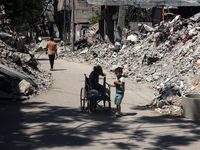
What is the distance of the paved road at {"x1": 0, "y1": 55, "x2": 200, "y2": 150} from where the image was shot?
564 cm

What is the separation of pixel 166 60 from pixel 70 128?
9557 mm

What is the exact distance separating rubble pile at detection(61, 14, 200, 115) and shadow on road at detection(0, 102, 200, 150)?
145 centimetres

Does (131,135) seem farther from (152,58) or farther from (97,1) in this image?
Result: (97,1)

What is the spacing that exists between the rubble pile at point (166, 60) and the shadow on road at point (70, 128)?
145 centimetres

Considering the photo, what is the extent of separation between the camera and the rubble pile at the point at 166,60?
9258mm

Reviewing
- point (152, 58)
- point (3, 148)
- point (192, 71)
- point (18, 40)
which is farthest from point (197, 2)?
point (3, 148)

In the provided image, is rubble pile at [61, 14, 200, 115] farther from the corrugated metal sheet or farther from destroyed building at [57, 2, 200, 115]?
the corrugated metal sheet

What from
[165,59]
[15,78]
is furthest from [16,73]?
[165,59]

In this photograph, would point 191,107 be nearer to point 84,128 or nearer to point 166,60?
point 84,128

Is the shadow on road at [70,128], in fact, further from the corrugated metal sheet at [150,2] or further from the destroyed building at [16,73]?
the corrugated metal sheet at [150,2]

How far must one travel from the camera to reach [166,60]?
600 inches

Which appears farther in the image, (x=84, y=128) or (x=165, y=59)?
(x=165, y=59)

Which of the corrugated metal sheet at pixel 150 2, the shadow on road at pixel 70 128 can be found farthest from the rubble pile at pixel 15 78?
the corrugated metal sheet at pixel 150 2

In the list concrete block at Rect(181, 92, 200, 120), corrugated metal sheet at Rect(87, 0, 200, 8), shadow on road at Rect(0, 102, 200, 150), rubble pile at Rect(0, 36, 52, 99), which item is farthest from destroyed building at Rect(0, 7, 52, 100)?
corrugated metal sheet at Rect(87, 0, 200, 8)
